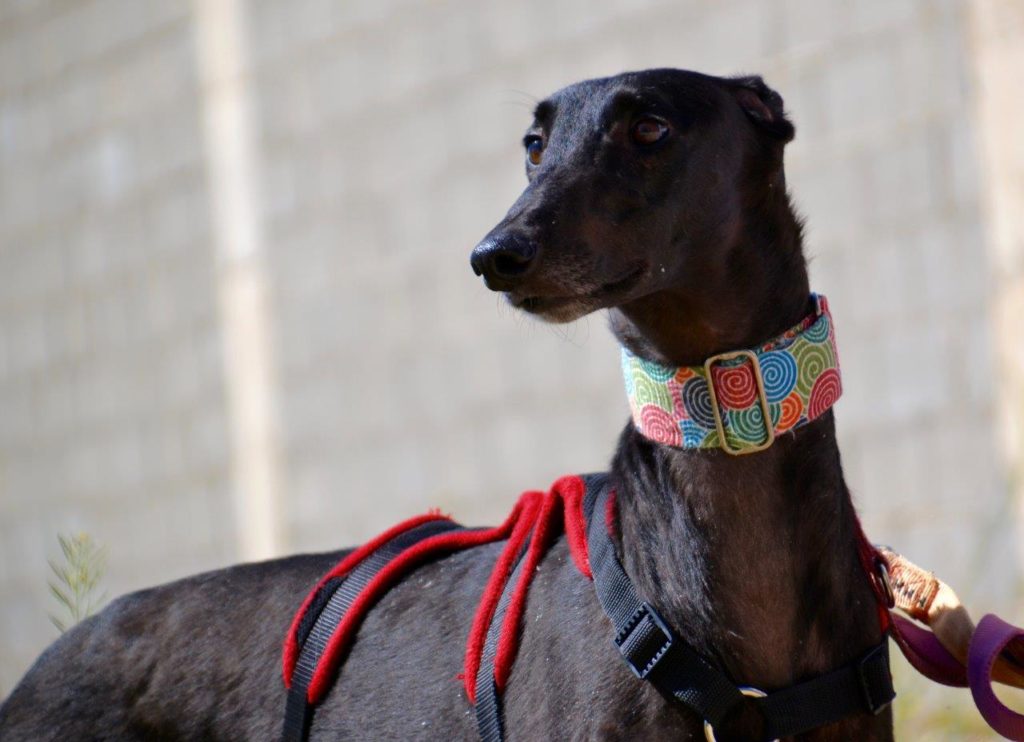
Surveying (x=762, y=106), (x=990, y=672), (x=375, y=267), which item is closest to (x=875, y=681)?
(x=990, y=672)

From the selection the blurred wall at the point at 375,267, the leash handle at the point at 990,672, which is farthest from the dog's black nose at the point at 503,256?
the blurred wall at the point at 375,267

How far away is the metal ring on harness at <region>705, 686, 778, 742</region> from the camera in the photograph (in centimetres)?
242

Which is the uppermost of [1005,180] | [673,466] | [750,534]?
[1005,180]

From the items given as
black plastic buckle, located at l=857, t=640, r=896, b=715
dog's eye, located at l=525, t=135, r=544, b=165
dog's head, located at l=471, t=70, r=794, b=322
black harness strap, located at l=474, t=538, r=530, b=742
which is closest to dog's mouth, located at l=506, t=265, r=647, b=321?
dog's head, located at l=471, t=70, r=794, b=322

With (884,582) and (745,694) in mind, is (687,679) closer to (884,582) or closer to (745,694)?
(745,694)

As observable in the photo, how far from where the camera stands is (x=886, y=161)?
5562 mm

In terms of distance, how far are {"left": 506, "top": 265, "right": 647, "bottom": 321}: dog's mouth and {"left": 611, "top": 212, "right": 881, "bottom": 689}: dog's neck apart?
0.12 metres

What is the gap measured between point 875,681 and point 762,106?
940mm

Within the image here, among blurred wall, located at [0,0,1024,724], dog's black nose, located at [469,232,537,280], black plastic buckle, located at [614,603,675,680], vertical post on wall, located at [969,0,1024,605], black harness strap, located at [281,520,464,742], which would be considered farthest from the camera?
blurred wall, located at [0,0,1024,724]

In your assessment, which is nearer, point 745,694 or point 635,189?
point 745,694

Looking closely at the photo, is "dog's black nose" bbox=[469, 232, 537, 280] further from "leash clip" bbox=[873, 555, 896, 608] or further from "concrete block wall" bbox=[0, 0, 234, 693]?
"concrete block wall" bbox=[0, 0, 234, 693]

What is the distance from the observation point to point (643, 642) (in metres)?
2.46

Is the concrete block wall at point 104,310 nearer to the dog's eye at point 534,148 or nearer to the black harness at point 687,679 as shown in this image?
the dog's eye at point 534,148

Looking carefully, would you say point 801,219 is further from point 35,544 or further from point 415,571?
point 35,544
